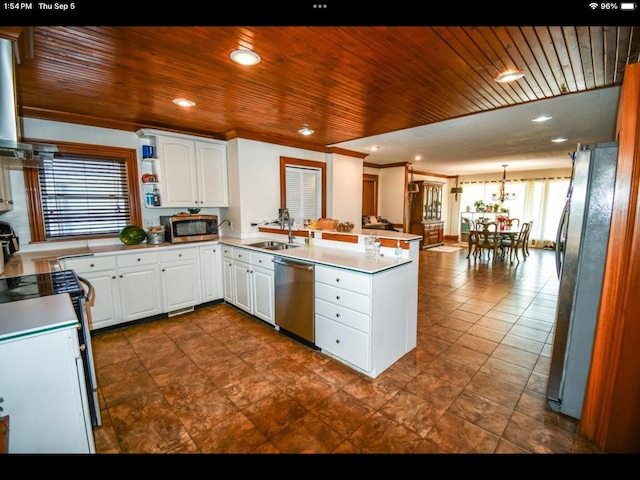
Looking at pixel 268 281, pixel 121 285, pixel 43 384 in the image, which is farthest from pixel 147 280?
pixel 43 384

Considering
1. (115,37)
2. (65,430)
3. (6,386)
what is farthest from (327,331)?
(115,37)

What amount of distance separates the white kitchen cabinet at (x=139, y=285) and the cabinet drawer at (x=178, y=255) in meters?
0.09

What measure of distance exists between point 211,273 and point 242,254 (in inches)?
28.3

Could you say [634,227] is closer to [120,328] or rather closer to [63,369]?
[63,369]

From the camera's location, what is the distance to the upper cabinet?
145 inches

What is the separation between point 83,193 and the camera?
3.47 metres

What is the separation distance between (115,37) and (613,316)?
3417 millimetres

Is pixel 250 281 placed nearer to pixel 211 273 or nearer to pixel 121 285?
pixel 211 273

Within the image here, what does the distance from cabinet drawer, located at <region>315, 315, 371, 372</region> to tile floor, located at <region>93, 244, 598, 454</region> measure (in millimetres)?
107

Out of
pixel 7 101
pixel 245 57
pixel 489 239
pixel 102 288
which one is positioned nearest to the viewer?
pixel 7 101

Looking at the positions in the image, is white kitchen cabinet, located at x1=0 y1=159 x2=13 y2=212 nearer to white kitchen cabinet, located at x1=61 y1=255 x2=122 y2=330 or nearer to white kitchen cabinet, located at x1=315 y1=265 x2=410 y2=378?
white kitchen cabinet, located at x1=61 y1=255 x2=122 y2=330

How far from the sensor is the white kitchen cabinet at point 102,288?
2.96 meters

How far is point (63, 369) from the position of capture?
52.1 inches

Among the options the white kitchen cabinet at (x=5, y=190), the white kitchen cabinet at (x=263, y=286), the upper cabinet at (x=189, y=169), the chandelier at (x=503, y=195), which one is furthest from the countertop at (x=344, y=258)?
the chandelier at (x=503, y=195)
